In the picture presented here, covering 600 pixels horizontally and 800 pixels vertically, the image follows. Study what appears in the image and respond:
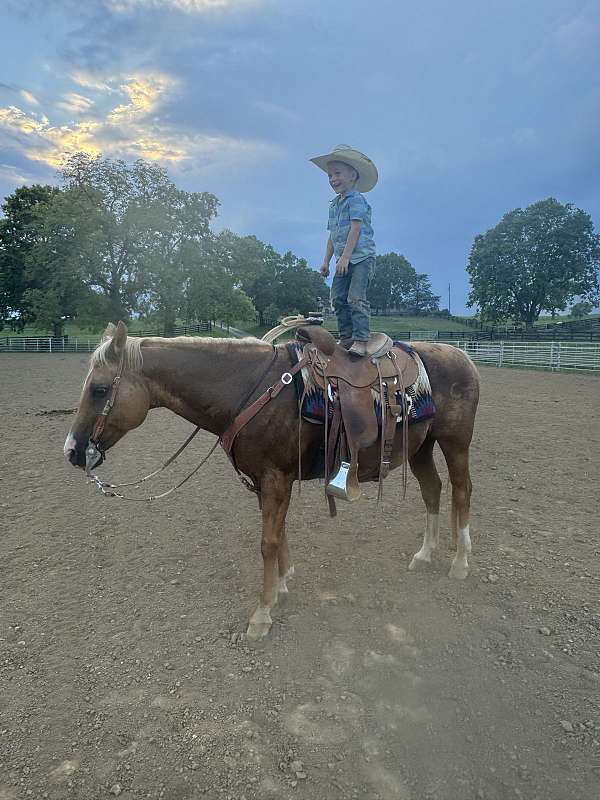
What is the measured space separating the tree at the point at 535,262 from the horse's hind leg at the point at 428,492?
46.2m

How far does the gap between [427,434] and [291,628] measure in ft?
6.34

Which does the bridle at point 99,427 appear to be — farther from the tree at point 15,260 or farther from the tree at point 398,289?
the tree at point 398,289

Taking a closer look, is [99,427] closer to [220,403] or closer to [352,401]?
[220,403]

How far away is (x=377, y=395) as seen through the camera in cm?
329

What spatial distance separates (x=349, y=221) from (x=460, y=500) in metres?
2.67

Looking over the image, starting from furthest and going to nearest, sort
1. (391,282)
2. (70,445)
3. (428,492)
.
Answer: (391,282)
(428,492)
(70,445)

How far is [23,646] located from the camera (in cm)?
289

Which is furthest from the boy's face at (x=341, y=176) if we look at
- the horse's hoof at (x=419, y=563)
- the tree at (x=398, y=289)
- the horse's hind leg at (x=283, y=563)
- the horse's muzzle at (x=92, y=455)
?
the tree at (x=398, y=289)

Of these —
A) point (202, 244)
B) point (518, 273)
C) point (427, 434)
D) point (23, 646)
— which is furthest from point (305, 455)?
point (518, 273)

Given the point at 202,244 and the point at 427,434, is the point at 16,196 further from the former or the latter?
the point at 427,434

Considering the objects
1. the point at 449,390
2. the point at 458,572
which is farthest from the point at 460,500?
the point at 449,390

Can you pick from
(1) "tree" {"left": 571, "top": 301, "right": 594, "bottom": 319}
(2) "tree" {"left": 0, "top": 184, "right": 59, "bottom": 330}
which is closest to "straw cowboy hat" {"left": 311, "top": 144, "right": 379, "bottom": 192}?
(2) "tree" {"left": 0, "top": 184, "right": 59, "bottom": 330}

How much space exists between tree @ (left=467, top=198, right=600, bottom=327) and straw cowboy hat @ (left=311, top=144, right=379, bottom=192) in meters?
46.2

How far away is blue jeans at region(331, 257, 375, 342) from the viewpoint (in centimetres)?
358
